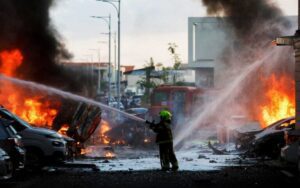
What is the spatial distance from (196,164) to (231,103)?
38.2ft

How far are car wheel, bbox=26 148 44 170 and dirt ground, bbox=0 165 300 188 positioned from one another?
1.08 feet

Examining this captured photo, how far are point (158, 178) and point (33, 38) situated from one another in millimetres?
11943

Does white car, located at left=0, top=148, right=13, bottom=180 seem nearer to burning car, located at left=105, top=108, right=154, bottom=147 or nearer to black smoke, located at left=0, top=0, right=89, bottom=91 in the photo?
black smoke, located at left=0, top=0, right=89, bottom=91

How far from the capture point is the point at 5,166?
449 inches

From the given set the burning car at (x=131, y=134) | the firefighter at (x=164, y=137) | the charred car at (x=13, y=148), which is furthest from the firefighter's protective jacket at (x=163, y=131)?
the burning car at (x=131, y=134)

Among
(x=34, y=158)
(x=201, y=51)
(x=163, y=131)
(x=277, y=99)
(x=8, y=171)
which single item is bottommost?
(x=34, y=158)

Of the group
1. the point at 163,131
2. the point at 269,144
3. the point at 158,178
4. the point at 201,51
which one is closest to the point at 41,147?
the point at 163,131

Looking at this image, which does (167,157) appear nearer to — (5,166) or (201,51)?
(5,166)

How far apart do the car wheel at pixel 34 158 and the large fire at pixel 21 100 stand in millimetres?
6783

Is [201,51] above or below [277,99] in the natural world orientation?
above

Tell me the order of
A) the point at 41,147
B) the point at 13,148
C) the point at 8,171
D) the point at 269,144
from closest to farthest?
1. the point at 8,171
2. the point at 13,148
3. the point at 41,147
4. the point at 269,144

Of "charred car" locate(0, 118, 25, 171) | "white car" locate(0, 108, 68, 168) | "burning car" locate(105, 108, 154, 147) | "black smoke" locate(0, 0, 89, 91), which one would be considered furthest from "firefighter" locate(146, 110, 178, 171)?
"black smoke" locate(0, 0, 89, 91)

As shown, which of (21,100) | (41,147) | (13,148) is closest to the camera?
(13,148)

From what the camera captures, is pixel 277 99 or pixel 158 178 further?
pixel 277 99
